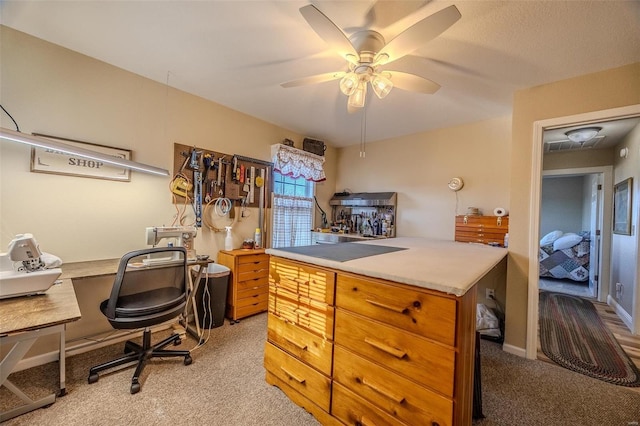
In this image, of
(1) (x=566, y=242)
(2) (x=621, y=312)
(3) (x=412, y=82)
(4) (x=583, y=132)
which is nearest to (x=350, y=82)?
(3) (x=412, y=82)

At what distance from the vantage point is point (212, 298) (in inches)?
105

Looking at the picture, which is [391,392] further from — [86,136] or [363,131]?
[363,131]

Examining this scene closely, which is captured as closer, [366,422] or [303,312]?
[366,422]

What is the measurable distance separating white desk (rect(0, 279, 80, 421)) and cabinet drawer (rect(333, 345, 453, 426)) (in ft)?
4.42

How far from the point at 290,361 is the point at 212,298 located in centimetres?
140

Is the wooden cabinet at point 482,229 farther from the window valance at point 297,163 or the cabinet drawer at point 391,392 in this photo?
the cabinet drawer at point 391,392

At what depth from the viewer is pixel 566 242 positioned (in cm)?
487

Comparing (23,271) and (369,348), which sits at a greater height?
(23,271)

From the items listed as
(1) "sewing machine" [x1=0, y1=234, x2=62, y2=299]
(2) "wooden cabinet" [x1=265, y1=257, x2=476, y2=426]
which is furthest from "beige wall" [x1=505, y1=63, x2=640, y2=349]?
(1) "sewing machine" [x1=0, y1=234, x2=62, y2=299]

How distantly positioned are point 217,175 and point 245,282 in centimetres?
131

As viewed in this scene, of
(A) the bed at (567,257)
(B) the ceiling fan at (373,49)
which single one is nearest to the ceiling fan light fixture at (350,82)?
(B) the ceiling fan at (373,49)

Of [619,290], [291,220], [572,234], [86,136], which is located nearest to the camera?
[86,136]

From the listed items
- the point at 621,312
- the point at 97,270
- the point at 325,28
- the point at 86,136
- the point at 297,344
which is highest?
the point at 325,28

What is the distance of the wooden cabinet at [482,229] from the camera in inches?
112
